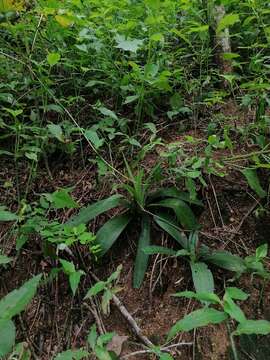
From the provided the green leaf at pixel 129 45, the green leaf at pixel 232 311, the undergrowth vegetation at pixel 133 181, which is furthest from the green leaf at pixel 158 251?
the green leaf at pixel 129 45

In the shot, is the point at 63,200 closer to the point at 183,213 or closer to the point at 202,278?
the point at 183,213

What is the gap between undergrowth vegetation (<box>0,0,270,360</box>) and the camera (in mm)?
1483

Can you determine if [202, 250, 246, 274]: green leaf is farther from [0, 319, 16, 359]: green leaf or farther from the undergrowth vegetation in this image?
[0, 319, 16, 359]: green leaf

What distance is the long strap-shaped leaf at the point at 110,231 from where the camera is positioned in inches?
65.8

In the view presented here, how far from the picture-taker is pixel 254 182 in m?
1.72

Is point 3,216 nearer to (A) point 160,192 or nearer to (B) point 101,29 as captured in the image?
(A) point 160,192

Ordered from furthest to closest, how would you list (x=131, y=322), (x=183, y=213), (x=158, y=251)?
(x=183, y=213) → (x=158, y=251) → (x=131, y=322)

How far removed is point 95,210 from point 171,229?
38cm

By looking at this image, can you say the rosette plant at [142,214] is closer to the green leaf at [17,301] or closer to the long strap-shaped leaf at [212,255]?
the long strap-shaped leaf at [212,255]

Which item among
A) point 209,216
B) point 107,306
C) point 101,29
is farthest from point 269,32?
point 107,306

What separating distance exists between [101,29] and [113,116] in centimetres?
74

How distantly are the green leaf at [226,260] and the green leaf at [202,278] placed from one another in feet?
0.16

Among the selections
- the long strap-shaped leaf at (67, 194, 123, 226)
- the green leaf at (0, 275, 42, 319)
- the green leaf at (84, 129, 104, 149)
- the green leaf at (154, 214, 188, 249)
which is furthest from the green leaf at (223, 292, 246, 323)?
the green leaf at (84, 129, 104, 149)

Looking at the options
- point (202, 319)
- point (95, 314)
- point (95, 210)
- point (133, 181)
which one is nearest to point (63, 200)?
point (95, 210)
